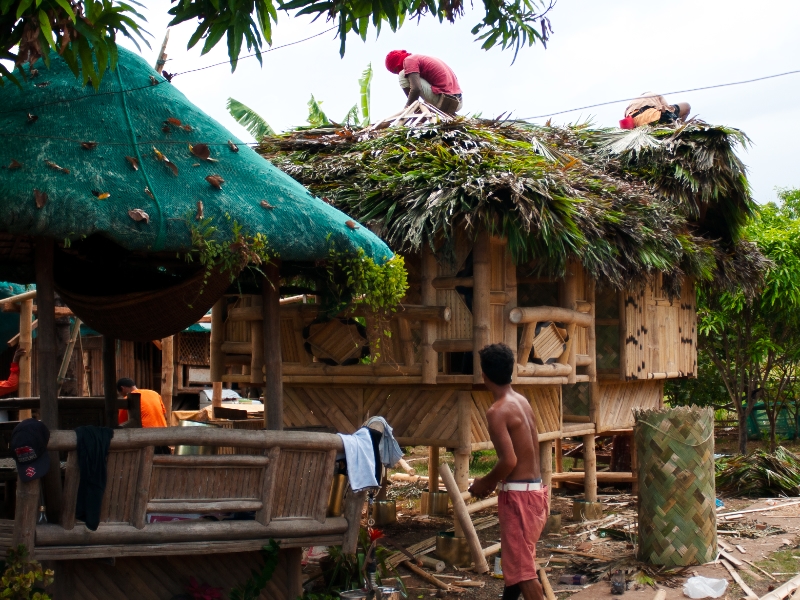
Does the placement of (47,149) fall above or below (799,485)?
above

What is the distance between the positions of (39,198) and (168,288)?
1330 mm

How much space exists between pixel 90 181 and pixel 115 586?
2.58 meters

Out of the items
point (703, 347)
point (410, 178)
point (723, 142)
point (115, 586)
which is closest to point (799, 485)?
point (723, 142)

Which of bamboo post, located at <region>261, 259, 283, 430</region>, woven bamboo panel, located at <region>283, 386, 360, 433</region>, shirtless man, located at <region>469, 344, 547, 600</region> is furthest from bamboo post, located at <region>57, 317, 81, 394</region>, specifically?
shirtless man, located at <region>469, 344, 547, 600</region>

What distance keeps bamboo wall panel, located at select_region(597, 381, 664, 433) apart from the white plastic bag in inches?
162

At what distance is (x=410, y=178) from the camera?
340 inches

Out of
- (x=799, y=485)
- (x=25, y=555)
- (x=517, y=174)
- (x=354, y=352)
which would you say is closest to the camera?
(x=25, y=555)

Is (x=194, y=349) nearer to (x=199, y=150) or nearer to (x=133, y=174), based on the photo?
(x=199, y=150)

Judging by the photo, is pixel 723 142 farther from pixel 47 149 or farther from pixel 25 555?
pixel 25 555

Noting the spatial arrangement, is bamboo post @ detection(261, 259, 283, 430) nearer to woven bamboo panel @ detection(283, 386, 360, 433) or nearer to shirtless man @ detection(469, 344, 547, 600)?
shirtless man @ detection(469, 344, 547, 600)

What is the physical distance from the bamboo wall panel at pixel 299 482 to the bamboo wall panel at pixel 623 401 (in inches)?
236

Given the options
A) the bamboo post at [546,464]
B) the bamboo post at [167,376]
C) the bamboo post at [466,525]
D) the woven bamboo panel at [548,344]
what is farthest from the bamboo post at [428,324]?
the bamboo post at [167,376]

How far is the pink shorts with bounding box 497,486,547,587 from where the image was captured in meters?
5.57

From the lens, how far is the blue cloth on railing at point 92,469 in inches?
207
